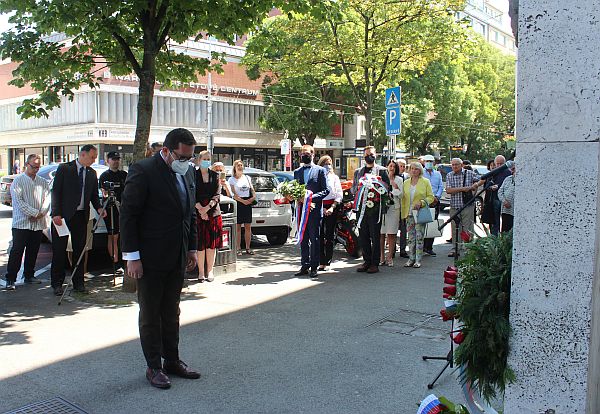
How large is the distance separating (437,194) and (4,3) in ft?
27.7

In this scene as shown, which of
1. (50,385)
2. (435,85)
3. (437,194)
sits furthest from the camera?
(435,85)

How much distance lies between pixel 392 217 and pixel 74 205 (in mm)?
5286

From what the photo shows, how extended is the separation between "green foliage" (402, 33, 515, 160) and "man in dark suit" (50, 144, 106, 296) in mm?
29104

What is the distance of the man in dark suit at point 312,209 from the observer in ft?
31.6

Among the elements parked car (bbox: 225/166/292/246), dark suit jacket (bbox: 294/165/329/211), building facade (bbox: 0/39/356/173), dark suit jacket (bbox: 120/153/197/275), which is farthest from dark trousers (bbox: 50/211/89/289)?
building facade (bbox: 0/39/356/173)

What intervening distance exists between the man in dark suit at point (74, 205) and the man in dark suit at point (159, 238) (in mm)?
3609

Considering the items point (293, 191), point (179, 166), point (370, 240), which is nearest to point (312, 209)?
point (293, 191)

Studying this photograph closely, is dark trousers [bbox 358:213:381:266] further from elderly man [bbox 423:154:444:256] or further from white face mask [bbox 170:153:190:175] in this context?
white face mask [bbox 170:153:190:175]

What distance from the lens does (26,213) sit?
8594mm

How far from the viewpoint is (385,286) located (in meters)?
8.80

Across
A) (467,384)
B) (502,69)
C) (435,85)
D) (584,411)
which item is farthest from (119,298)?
(502,69)

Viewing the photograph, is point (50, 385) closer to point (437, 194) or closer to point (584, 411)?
point (584, 411)

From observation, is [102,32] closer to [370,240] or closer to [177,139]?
[177,139]

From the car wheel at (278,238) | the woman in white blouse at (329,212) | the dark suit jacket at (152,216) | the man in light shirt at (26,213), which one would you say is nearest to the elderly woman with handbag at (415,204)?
the woman in white blouse at (329,212)
